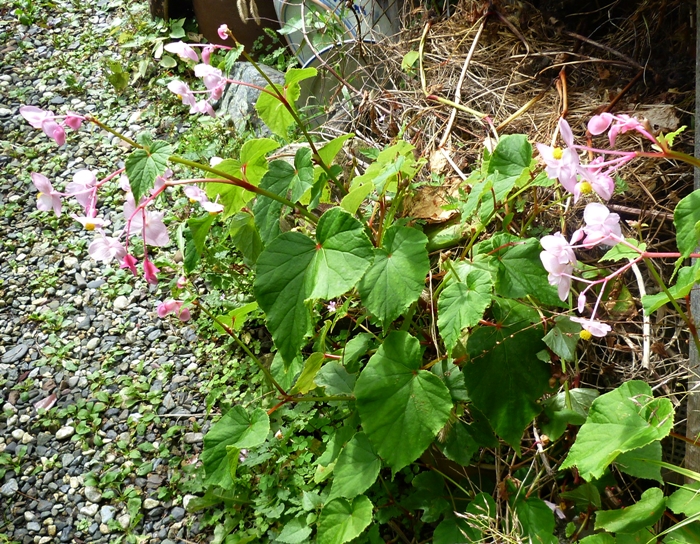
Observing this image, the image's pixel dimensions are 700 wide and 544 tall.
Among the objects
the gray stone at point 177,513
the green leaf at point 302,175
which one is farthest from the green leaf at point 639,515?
the gray stone at point 177,513

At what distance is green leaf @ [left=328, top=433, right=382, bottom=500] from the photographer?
3.70 feet

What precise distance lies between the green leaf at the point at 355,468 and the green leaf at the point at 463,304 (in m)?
0.33

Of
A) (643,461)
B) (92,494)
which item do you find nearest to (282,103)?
(643,461)

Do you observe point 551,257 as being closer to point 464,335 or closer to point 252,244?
point 464,335

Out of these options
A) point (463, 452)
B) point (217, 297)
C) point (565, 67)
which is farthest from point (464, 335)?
point (217, 297)

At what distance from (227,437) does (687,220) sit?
0.88 meters

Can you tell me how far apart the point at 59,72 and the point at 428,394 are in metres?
2.87

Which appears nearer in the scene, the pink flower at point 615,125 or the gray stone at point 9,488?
the pink flower at point 615,125

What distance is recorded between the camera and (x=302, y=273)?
90 centimetres

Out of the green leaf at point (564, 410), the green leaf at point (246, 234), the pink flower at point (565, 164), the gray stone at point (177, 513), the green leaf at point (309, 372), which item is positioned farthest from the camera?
the gray stone at point (177, 513)

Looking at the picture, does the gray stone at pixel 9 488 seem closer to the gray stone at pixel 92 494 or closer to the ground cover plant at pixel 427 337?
the gray stone at pixel 92 494

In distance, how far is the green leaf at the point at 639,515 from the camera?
90cm

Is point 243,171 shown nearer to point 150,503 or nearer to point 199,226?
point 199,226

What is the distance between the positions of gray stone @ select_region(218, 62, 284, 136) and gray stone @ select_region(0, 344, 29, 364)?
1119 millimetres
